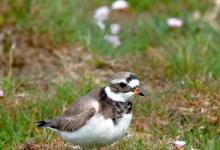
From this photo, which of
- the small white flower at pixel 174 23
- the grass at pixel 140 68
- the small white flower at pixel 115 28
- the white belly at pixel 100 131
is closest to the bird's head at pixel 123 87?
the white belly at pixel 100 131

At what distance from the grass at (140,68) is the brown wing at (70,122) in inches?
12.6

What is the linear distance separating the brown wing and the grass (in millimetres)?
321

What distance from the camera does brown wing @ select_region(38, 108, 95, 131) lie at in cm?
660

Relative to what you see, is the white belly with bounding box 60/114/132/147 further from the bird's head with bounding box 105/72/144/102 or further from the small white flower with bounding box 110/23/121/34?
the small white flower with bounding box 110/23/121/34

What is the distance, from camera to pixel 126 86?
6688 mm

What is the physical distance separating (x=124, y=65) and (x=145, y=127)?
1.85 meters

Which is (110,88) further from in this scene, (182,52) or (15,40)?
(15,40)

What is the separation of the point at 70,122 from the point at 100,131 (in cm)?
A: 42

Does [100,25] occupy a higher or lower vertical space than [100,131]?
lower

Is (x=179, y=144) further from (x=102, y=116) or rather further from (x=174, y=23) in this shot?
(x=174, y=23)

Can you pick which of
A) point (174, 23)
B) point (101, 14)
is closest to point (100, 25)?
point (101, 14)

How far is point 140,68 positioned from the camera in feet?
31.2

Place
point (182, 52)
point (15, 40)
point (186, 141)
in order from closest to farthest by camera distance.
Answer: point (186, 141) → point (182, 52) → point (15, 40)

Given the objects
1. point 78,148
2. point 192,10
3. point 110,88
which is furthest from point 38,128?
point 192,10
